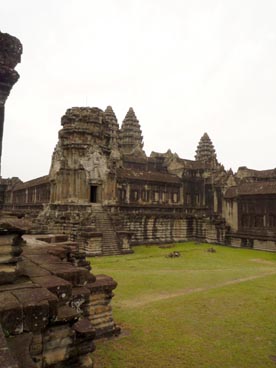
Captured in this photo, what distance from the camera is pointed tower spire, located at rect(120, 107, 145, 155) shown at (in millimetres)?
56312

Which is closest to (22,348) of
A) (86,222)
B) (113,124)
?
(86,222)

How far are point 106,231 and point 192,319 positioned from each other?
16481 millimetres

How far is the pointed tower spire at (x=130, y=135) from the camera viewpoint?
185 feet

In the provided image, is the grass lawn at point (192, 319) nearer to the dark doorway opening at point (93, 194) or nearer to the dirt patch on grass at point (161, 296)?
the dirt patch on grass at point (161, 296)

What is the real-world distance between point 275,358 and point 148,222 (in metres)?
24.7

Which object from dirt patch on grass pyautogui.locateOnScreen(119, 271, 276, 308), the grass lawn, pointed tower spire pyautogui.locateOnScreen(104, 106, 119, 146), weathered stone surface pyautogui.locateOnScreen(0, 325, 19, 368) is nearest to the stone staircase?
the grass lawn

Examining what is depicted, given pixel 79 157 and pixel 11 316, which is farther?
pixel 79 157

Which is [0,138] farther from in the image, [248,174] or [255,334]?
[248,174]

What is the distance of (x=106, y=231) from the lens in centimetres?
2523

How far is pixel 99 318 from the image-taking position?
8.10m

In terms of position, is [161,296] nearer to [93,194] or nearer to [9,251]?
[9,251]

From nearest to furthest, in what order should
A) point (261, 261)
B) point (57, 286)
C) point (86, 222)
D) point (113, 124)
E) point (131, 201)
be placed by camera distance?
point (57, 286) → point (261, 261) → point (86, 222) → point (131, 201) → point (113, 124)

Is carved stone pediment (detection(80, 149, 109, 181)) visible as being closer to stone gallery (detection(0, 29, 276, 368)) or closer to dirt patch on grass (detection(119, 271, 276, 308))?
stone gallery (detection(0, 29, 276, 368))

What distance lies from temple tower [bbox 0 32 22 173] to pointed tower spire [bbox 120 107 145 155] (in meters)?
49.4
